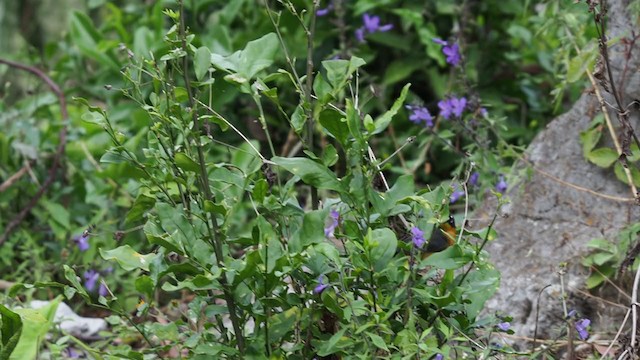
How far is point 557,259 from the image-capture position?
319cm

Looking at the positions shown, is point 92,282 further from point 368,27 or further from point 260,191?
point 260,191

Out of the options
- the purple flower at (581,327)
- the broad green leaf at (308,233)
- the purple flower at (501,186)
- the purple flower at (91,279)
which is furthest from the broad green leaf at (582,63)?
the purple flower at (91,279)

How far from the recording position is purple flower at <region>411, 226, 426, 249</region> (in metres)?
2.06

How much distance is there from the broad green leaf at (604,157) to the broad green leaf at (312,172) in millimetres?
1566

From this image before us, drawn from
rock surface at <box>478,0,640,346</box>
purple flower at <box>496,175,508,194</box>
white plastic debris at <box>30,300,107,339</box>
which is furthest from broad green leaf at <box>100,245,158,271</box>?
purple flower at <box>496,175,508,194</box>

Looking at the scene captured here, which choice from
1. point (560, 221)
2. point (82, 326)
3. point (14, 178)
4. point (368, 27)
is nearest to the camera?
point (560, 221)

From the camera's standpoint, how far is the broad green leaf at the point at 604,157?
3.29 metres

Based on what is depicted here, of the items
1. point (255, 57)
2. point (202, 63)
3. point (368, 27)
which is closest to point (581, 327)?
point (255, 57)

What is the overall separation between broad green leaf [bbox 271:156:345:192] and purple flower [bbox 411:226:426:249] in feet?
0.59

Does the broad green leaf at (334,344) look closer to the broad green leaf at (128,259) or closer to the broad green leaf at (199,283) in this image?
the broad green leaf at (199,283)

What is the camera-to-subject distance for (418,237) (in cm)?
207

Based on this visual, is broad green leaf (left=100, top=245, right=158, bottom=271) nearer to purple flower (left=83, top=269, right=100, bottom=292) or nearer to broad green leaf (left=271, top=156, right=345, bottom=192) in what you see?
broad green leaf (left=271, top=156, right=345, bottom=192)

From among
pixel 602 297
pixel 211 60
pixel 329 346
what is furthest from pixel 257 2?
pixel 329 346

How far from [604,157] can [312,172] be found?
1635 millimetres
